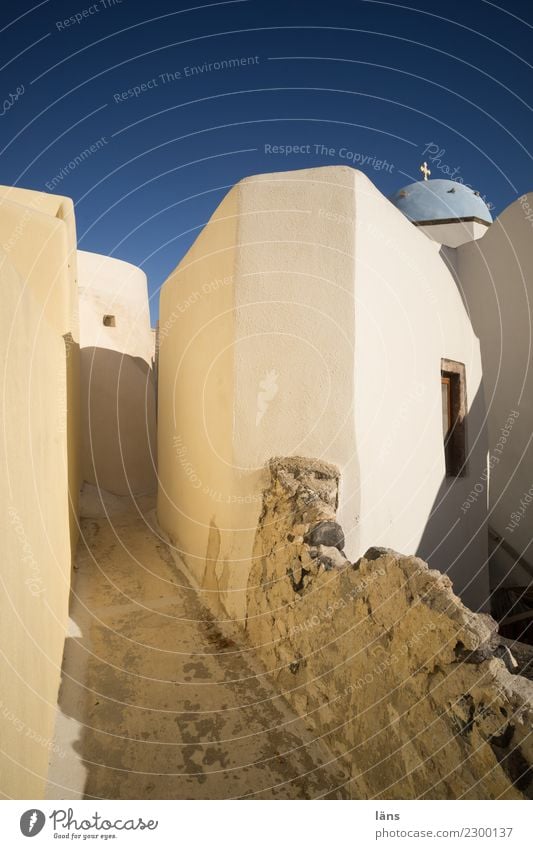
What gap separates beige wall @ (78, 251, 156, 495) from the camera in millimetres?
10703

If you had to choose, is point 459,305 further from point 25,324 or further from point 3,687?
point 3,687

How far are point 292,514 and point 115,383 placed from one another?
784 cm

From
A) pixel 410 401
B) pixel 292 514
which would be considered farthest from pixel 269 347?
pixel 410 401

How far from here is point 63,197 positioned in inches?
298

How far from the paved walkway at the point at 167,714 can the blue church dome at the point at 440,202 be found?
1013cm

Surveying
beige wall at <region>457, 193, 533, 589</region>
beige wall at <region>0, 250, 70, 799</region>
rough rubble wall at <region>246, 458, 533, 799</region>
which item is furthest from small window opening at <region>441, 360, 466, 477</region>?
beige wall at <region>0, 250, 70, 799</region>

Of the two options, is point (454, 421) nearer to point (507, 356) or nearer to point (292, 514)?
point (507, 356)

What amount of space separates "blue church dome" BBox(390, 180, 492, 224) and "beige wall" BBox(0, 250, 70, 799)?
34.5 feet

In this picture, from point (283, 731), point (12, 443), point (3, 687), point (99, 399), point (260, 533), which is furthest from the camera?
point (99, 399)

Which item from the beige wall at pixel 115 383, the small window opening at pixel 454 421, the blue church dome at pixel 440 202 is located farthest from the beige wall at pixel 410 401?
the beige wall at pixel 115 383

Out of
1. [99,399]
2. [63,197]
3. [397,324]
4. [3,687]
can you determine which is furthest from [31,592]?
[99,399]

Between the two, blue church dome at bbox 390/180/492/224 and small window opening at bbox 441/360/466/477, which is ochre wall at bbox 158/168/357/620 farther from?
blue church dome at bbox 390/180/492/224

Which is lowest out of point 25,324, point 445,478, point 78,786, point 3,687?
point 78,786

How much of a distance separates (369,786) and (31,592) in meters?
2.42
